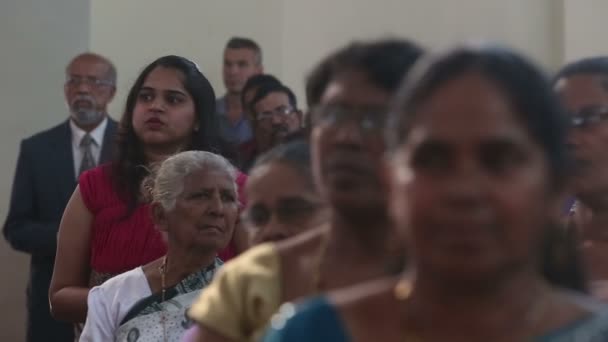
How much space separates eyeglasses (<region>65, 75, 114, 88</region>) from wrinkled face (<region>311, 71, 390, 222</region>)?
3.98 metres

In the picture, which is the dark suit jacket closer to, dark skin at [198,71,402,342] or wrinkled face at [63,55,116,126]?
wrinkled face at [63,55,116,126]

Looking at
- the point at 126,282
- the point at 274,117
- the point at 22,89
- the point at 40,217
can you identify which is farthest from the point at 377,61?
the point at 22,89

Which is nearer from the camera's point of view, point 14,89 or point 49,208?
point 49,208

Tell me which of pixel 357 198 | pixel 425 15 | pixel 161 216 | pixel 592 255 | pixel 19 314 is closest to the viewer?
pixel 357 198

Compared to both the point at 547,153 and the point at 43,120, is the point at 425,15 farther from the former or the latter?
the point at 547,153

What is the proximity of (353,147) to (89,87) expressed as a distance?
4.06 metres

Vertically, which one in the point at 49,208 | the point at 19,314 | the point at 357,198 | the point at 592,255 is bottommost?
the point at 19,314

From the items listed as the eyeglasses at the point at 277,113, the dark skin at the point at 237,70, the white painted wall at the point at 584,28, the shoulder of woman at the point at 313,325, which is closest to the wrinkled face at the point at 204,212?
the eyeglasses at the point at 277,113

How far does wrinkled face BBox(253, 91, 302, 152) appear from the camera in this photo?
515 centimetres

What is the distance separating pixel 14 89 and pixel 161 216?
322 cm

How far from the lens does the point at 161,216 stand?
3707 mm

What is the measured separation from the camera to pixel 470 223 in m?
1.51

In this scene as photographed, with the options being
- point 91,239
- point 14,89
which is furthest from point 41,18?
point 91,239

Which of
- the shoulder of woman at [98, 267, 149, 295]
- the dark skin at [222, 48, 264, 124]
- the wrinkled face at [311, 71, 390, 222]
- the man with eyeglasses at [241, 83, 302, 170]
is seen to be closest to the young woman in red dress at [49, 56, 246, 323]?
the shoulder of woman at [98, 267, 149, 295]
